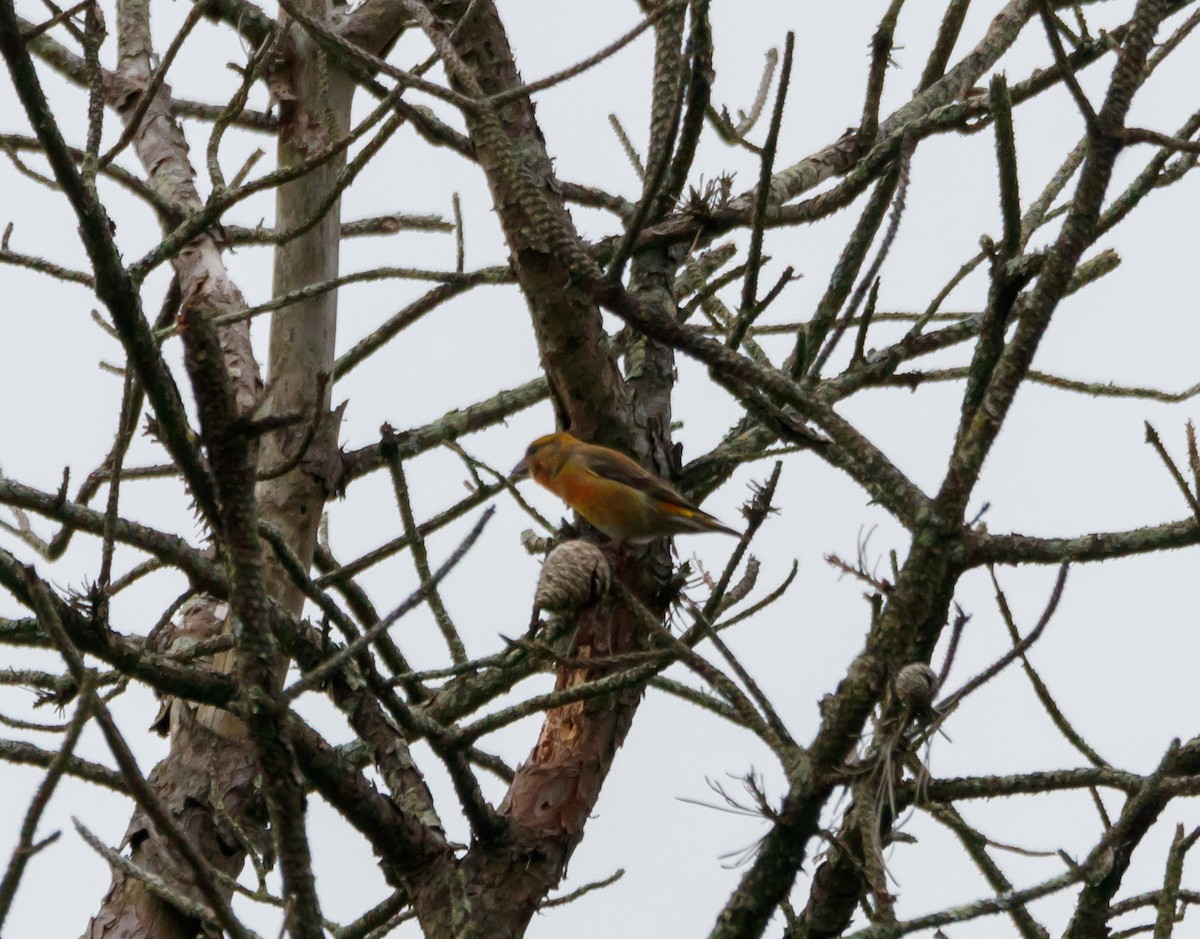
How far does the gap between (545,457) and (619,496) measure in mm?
1266

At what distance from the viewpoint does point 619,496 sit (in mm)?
4188

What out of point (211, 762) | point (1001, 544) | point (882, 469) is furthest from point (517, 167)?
point (211, 762)

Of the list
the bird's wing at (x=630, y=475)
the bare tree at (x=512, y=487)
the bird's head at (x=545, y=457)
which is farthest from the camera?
the bird's head at (x=545, y=457)

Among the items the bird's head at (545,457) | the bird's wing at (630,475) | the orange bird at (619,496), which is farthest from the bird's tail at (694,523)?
the bird's head at (545,457)

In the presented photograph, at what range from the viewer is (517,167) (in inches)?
138

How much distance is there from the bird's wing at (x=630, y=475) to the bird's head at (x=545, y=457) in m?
0.11

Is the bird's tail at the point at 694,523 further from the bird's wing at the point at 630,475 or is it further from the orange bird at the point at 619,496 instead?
the bird's wing at the point at 630,475

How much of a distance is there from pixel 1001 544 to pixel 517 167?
1.74 m

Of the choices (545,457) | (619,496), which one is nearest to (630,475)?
(619,496)

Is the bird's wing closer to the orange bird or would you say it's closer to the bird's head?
the orange bird

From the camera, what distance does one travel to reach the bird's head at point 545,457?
15.0 feet

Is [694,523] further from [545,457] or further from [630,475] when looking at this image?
[630,475]

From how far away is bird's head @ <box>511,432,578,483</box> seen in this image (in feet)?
15.0

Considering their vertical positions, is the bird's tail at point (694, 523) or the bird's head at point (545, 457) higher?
the bird's head at point (545, 457)
